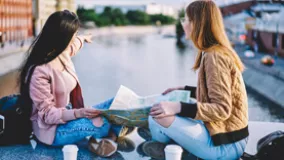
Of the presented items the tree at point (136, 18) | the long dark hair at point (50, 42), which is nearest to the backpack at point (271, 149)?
the long dark hair at point (50, 42)

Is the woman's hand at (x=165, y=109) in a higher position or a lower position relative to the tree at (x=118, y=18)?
higher

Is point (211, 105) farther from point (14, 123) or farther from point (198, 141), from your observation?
point (14, 123)

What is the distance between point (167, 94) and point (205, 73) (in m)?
0.39

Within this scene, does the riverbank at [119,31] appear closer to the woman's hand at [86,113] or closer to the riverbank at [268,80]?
the riverbank at [268,80]

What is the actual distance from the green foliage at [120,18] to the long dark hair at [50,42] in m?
59.2

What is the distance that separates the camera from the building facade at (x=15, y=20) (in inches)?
739

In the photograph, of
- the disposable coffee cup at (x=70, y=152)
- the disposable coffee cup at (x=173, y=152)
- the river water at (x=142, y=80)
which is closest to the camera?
the disposable coffee cup at (x=173, y=152)

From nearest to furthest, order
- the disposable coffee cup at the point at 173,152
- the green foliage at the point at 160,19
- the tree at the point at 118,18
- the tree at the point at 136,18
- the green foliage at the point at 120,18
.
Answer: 1. the disposable coffee cup at the point at 173,152
2. the green foliage at the point at 120,18
3. the tree at the point at 118,18
4. the tree at the point at 136,18
5. the green foliage at the point at 160,19

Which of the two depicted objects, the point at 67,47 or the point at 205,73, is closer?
the point at 205,73

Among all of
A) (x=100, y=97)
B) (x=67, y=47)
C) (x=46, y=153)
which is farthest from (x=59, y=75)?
(x=100, y=97)

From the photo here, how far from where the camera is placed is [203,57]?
2.53 meters

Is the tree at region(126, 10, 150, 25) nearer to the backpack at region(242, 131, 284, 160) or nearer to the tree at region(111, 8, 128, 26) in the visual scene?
the tree at region(111, 8, 128, 26)

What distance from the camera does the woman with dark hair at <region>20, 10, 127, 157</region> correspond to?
285 cm

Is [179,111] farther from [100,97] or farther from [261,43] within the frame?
[261,43]
